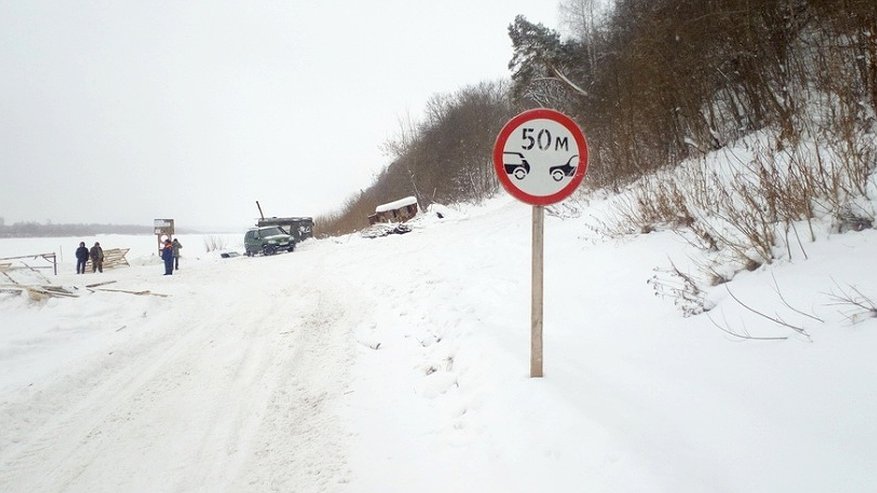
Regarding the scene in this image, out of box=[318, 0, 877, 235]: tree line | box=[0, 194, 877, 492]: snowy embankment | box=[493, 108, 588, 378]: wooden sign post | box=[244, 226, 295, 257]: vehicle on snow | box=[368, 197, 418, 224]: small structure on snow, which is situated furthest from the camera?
box=[368, 197, 418, 224]: small structure on snow

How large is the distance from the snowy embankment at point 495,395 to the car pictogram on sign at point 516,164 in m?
1.68

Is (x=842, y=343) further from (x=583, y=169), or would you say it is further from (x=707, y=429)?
(x=583, y=169)

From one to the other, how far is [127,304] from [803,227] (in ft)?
38.6

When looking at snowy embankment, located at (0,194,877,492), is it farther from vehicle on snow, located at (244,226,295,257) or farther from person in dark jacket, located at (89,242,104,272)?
vehicle on snow, located at (244,226,295,257)

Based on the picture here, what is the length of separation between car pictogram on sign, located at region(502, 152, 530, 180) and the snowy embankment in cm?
168

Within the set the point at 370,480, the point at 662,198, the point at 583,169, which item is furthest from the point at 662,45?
the point at 370,480

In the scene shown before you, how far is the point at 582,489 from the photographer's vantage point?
2.04 m

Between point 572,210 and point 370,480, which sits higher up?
point 572,210

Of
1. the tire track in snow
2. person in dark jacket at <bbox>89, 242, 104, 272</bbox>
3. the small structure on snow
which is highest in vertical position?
the small structure on snow

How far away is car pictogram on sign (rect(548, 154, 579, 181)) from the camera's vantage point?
2834 mm

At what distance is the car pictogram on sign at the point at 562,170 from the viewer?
2834 millimetres

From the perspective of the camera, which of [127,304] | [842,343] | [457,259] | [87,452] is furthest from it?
[457,259]

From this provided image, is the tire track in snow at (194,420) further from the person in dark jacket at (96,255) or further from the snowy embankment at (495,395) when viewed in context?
the person in dark jacket at (96,255)

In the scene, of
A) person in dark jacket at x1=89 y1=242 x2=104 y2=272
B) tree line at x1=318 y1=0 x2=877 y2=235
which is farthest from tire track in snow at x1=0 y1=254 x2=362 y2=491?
person in dark jacket at x1=89 y1=242 x2=104 y2=272
